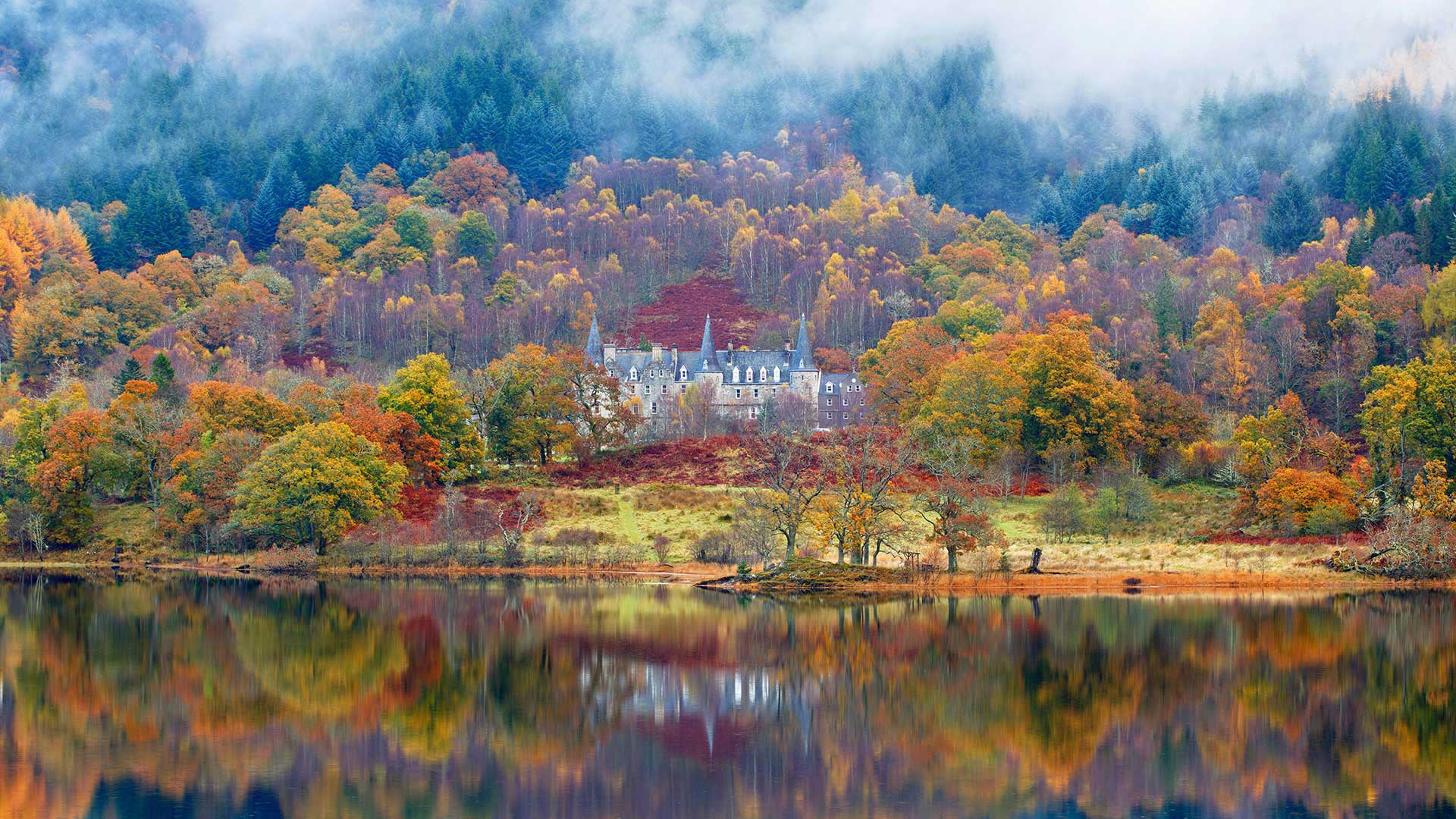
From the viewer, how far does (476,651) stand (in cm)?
4072

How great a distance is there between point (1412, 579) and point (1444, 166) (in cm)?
11069

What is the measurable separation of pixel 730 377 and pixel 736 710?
105485mm

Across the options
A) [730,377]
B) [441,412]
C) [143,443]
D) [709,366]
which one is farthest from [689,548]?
[709,366]

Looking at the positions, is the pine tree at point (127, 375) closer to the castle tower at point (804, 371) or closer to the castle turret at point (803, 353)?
the castle tower at point (804, 371)

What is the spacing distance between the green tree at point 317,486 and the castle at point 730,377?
5932cm

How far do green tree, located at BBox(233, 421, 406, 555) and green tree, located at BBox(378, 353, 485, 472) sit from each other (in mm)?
9781

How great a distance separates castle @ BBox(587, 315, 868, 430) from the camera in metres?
129

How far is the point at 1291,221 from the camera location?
506 ft

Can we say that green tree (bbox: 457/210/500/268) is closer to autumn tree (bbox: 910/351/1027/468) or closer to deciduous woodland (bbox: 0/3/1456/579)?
deciduous woodland (bbox: 0/3/1456/579)

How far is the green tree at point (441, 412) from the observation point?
254 feet

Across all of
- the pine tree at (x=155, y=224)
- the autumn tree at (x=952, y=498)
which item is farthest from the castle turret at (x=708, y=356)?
the pine tree at (x=155, y=224)

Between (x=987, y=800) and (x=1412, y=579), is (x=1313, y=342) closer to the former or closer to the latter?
(x=1412, y=579)

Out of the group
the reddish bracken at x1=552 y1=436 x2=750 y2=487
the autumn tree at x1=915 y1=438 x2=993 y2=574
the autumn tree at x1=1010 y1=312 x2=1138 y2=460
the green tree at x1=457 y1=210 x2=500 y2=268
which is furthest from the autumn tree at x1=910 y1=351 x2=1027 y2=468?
the green tree at x1=457 y1=210 x2=500 y2=268

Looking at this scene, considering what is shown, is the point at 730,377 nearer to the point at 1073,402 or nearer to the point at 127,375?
the point at 127,375
